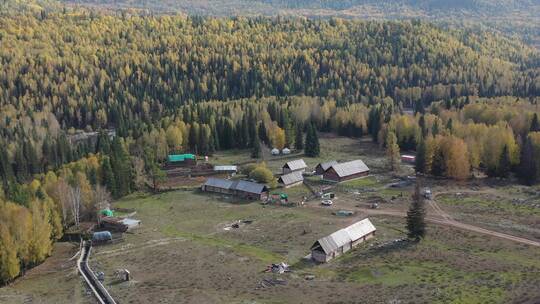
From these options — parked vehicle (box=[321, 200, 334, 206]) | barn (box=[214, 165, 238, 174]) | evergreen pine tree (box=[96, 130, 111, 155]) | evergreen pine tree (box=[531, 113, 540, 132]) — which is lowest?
parked vehicle (box=[321, 200, 334, 206])

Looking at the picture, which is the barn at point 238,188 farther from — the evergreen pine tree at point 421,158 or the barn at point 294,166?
the evergreen pine tree at point 421,158

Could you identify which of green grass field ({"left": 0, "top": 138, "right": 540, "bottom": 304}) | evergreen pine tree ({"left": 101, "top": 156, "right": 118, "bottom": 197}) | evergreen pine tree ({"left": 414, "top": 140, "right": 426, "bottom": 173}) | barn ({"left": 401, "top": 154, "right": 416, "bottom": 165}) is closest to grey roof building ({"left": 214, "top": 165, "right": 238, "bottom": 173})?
green grass field ({"left": 0, "top": 138, "right": 540, "bottom": 304})

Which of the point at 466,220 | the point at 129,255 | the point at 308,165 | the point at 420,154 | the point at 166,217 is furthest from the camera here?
the point at 308,165

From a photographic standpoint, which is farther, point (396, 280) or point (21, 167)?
point (21, 167)

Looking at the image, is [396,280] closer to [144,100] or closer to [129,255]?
[129,255]

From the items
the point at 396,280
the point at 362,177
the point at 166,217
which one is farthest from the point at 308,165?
the point at 396,280

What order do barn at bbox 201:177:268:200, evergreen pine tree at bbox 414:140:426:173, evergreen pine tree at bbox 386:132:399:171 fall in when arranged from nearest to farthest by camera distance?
barn at bbox 201:177:268:200 < evergreen pine tree at bbox 414:140:426:173 < evergreen pine tree at bbox 386:132:399:171

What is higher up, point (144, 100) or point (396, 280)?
point (144, 100)

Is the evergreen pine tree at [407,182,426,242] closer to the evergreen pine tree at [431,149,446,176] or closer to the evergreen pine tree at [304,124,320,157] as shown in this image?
the evergreen pine tree at [431,149,446,176]
